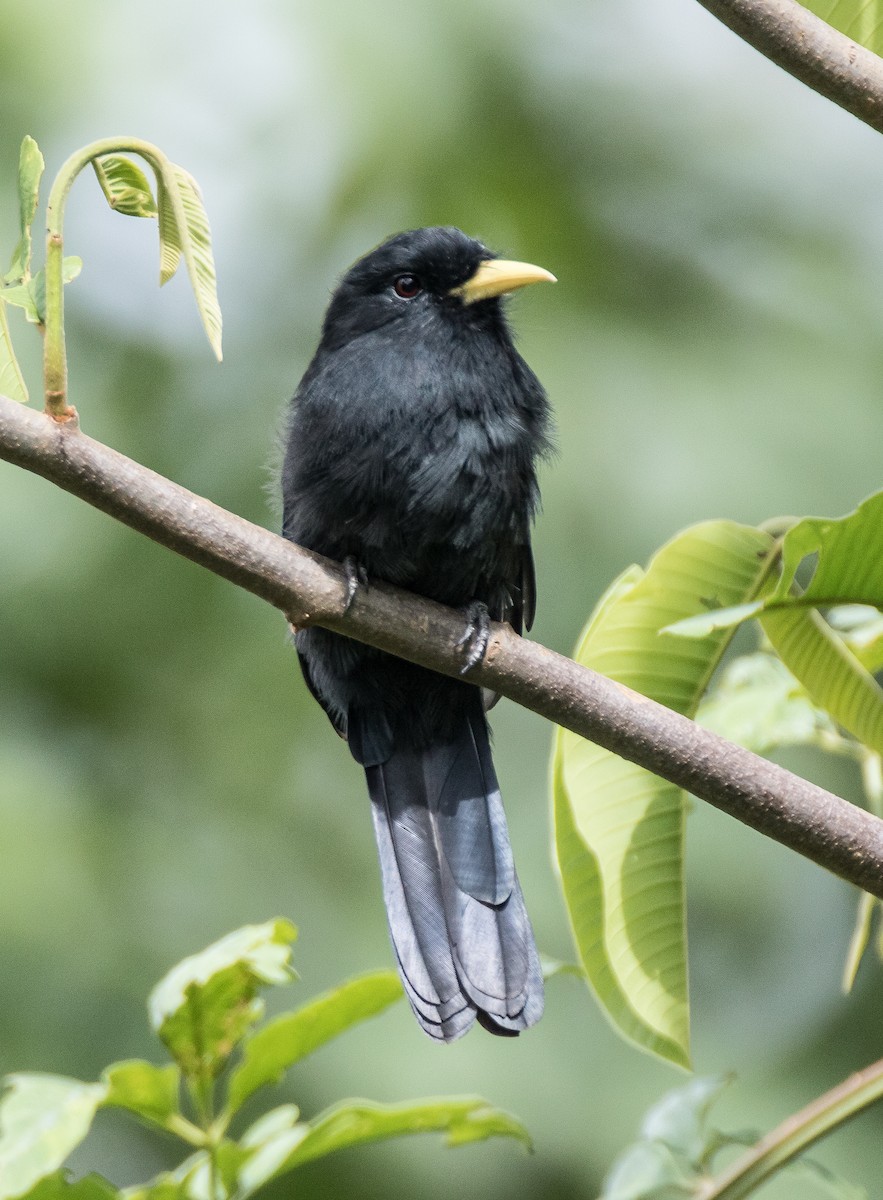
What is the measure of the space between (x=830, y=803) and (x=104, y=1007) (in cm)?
315

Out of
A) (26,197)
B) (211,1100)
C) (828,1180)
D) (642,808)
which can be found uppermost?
(26,197)

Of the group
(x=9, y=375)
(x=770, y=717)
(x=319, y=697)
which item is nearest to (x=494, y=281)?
(x=319, y=697)

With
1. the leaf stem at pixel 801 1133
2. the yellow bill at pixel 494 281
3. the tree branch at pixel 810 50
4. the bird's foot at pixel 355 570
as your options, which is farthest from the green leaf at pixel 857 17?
the leaf stem at pixel 801 1133

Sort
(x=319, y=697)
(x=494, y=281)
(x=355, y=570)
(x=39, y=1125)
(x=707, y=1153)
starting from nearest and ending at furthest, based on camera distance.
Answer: (x=39, y=1125) → (x=707, y=1153) → (x=355, y=570) → (x=494, y=281) → (x=319, y=697)

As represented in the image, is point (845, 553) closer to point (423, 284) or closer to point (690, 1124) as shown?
point (690, 1124)

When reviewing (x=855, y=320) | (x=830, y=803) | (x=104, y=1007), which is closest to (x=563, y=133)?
(x=855, y=320)

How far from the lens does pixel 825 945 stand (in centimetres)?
504

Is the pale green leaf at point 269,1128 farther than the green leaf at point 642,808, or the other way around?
the green leaf at point 642,808

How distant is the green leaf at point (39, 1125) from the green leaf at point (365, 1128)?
231 mm

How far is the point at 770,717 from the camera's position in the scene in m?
2.31

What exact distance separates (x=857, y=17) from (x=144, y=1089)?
68.4 inches

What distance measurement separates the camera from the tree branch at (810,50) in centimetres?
170

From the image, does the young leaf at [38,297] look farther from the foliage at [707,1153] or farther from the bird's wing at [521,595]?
the bird's wing at [521,595]

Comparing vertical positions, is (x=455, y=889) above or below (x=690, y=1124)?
above
